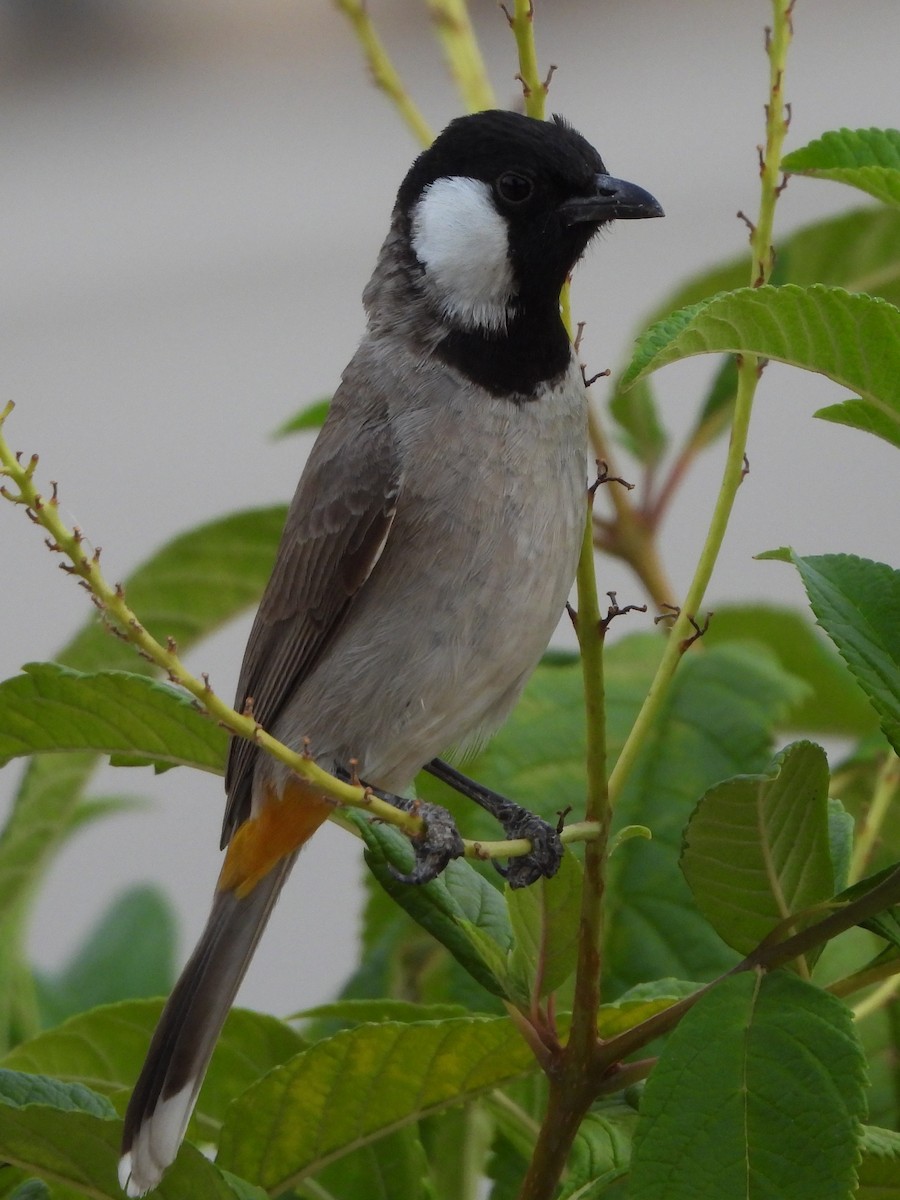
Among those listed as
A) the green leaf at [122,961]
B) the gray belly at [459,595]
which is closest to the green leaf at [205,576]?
the gray belly at [459,595]

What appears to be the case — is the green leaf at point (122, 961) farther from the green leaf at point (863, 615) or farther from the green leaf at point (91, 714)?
the green leaf at point (863, 615)

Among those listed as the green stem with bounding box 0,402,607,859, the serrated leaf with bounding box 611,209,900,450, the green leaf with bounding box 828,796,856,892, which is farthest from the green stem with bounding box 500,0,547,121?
the serrated leaf with bounding box 611,209,900,450

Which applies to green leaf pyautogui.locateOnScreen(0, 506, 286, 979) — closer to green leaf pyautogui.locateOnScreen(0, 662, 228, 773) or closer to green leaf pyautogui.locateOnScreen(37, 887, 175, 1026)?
green leaf pyautogui.locateOnScreen(37, 887, 175, 1026)

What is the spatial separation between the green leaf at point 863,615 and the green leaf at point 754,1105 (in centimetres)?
16

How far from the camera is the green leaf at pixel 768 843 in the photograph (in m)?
0.89

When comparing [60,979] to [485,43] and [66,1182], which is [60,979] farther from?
[485,43]

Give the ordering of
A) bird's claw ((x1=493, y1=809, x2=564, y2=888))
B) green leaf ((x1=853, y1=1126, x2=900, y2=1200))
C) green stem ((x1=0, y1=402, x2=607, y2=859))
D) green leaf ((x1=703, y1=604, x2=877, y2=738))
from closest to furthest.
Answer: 1. green stem ((x1=0, y1=402, x2=607, y2=859))
2. green leaf ((x1=853, y1=1126, x2=900, y2=1200))
3. bird's claw ((x1=493, y1=809, x2=564, y2=888))
4. green leaf ((x1=703, y1=604, x2=877, y2=738))

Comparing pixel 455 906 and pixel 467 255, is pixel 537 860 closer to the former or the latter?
pixel 455 906

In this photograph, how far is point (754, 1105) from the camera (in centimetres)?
81

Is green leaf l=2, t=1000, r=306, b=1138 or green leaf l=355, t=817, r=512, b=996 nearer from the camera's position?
green leaf l=355, t=817, r=512, b=996

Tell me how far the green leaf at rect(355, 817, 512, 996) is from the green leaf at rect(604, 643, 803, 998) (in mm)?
209

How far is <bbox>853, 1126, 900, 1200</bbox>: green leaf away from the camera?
0.86 m

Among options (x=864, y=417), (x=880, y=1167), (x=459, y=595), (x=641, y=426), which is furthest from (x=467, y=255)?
(x=880, y=1167)

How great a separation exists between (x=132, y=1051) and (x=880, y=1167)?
0.60 meters
